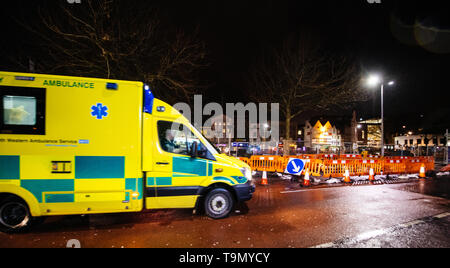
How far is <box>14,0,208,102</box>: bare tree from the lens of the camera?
8.84 metres

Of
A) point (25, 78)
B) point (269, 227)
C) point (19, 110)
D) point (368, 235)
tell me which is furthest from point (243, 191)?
point (25, 78)

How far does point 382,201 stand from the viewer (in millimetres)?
6203

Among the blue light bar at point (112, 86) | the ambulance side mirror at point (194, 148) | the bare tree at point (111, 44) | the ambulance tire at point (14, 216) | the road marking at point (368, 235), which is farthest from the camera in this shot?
the bare tree at point (111, 44)

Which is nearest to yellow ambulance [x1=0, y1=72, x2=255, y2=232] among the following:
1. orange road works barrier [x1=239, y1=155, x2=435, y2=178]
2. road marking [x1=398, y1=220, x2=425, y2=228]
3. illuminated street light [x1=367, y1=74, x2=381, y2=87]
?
road marking [x1=398, y1=220, x2=425, y2=228]

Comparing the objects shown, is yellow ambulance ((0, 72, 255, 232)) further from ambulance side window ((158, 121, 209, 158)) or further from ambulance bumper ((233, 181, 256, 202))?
ambulance bumper ((233, 181, 256, 202))

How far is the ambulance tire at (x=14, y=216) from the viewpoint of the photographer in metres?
3.81

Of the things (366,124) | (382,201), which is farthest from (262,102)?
(366,124)

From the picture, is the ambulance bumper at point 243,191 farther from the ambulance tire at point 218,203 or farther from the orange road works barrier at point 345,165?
the orange road works barrier at point 345,165

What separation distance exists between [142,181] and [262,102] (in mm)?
14598

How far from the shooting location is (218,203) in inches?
187

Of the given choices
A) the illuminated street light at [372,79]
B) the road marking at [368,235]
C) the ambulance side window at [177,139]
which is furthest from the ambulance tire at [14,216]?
the illuminated street light at [372,79]

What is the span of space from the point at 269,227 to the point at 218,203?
124 cm

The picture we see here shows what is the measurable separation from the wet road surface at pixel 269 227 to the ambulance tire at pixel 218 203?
6.4 inches
